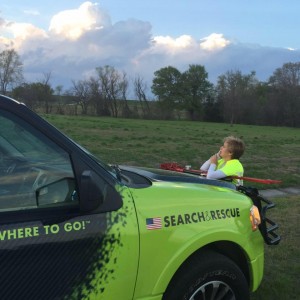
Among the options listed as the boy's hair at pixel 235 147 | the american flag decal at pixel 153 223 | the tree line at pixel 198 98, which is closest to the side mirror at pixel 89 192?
the american flag decal at pixel 153 223

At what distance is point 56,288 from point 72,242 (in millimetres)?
250

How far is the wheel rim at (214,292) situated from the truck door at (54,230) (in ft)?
1.92

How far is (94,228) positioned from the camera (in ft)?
8.32

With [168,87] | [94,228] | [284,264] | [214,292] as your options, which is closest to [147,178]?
[94,228]

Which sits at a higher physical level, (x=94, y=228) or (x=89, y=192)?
(x=89, y=192)

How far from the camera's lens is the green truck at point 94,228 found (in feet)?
7.77

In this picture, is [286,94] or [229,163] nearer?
[229,163]

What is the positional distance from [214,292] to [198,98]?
308 ft

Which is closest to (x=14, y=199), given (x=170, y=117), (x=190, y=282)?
(x=190, y=282)

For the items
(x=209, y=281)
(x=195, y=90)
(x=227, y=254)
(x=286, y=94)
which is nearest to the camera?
(x=209, y=281)

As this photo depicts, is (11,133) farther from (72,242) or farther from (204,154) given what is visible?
(204,154)

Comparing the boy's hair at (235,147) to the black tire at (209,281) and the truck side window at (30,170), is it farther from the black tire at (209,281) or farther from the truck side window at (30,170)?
the truck side window at (30,170)

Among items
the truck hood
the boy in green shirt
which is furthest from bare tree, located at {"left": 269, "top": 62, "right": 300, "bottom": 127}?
the truck hood

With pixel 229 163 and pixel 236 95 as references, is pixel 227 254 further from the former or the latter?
pixel 236 95
